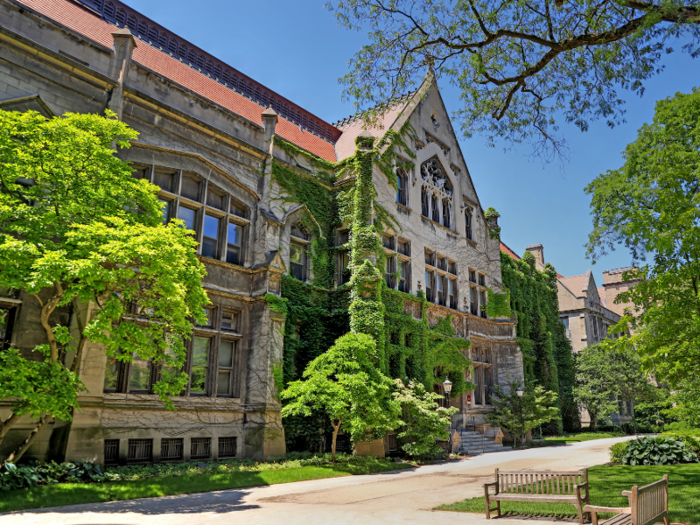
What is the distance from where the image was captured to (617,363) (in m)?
38.1

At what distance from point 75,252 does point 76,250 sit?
12cm

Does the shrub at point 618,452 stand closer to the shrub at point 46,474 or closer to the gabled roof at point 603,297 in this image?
the shrub at point 46,474

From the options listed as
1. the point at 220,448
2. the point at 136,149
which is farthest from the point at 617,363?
the point at 136,149

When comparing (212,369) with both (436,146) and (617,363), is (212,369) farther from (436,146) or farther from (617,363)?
(617,363)

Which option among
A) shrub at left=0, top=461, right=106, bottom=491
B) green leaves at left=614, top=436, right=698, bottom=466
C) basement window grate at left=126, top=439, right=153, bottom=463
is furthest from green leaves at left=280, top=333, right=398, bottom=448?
green leaves at left=614, top=436, right=698, bottom=466

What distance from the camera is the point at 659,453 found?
17.7 metres

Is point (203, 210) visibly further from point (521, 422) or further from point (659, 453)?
point (521, 422)

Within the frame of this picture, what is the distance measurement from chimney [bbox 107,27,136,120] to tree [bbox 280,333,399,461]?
11113 mm

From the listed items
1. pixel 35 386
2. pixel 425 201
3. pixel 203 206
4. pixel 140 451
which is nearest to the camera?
pixel 35 386

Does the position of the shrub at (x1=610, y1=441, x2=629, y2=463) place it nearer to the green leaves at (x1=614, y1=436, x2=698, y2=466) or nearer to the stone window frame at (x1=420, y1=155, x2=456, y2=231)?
the green leaves at (x1=614, y1=436, x2=698, y2=466)

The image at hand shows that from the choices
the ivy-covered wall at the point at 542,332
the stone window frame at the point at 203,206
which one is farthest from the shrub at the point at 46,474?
the ivy-covered wall at the point at 542,332

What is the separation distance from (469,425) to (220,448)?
15.5 meters

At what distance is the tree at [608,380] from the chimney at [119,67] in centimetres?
3353

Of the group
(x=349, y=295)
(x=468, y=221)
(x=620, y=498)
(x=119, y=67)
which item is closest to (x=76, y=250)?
(x=119, y=67)
